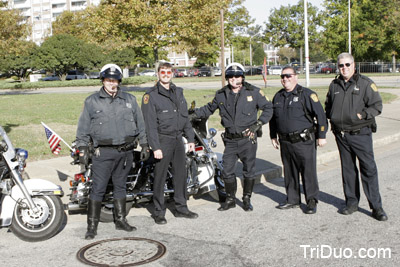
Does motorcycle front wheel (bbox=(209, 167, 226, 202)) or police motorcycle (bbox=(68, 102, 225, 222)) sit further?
motorcycle front wheel (bbox=(209, 167, 226, 202))

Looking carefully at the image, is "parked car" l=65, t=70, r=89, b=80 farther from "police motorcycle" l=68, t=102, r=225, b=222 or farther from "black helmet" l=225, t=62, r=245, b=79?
"black helmet" l=225, t=62, r=245, b=79

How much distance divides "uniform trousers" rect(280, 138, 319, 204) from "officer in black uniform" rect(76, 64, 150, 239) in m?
1.94

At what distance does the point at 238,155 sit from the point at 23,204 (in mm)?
2611

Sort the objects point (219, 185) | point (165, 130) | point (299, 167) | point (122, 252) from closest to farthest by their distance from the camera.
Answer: point (122, 252) < point (165, 130) < point (299, 167) < point (219, 185)

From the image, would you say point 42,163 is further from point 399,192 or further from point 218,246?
point 399,192

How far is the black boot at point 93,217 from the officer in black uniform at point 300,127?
7.82 feet

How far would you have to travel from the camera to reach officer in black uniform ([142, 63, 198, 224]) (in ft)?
19.9

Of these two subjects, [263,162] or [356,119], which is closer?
[356,119]

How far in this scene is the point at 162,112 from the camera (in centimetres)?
609

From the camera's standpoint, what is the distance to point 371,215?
613cm

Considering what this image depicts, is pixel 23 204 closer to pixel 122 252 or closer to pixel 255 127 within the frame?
pixel 122 252

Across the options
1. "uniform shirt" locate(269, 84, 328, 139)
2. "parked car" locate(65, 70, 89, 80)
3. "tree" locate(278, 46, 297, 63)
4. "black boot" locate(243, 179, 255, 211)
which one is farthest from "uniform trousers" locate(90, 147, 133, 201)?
"tree" locate(278, 46, 297, 63)

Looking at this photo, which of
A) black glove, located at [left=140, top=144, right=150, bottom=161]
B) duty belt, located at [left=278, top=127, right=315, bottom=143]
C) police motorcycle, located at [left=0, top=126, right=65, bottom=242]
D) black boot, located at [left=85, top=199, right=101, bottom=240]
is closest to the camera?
police motorcycle, located at [left=0, top=126, right=65, bottom=242]

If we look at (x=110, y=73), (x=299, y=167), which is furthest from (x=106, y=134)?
(x=299, y=167)
